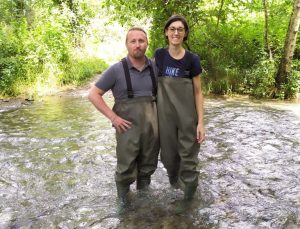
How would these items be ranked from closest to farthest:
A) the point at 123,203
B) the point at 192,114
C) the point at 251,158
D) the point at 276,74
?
1. the point at 192,114
2. the point at 123,203
3. the point at 251,158
4. the point at 276,74

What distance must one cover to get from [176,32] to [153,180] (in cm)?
210

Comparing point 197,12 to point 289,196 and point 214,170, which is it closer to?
point 214,170

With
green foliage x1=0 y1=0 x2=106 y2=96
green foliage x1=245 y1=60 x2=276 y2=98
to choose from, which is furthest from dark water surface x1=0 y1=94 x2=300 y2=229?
green foliage x1=0 y1=0 x2=106 y2=96

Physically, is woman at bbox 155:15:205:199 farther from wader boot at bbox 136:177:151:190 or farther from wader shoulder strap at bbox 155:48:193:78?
wader boot at bbox 136:177:151:190

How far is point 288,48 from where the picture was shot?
9805 mm

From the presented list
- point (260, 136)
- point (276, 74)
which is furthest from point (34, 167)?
point (276, 74)

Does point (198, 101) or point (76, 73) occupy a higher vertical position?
point (198, 101)

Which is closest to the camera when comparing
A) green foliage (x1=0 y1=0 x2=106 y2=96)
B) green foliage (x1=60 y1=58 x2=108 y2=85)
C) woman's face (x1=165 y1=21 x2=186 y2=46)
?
woman's face (x1=165 y1=21 x2=186 y2=46)

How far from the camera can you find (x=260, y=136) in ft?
22.0

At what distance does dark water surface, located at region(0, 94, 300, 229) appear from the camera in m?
3.77

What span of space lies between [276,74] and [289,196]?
651 cm

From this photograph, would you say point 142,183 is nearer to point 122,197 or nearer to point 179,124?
point 122,197

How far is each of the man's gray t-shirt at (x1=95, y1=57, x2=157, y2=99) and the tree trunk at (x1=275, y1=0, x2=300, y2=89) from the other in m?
7.11

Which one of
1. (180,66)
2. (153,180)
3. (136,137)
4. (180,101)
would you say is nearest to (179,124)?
(180,101)
